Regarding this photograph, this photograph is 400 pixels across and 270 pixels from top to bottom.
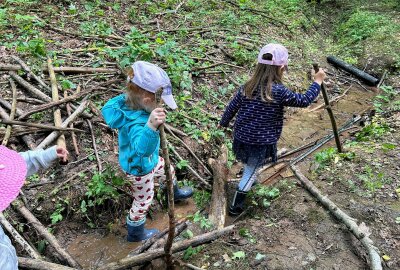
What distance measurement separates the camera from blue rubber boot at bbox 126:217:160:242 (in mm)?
4203

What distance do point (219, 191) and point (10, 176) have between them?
3.09 m

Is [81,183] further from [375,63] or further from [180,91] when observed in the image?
[375,63]

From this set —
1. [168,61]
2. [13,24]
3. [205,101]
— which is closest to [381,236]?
[205,101]

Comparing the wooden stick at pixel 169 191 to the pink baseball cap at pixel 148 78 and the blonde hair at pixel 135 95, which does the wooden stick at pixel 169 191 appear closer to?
the pink baseball cap at pixel 148 78

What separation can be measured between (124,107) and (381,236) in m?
2.84

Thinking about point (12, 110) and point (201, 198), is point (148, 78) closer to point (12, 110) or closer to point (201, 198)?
point (201, 198)

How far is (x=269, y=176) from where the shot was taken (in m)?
5.77

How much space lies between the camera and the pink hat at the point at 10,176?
222 centimetres

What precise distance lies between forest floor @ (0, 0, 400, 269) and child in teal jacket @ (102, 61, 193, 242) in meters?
0.52

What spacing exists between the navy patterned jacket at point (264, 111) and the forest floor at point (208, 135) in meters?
0.73

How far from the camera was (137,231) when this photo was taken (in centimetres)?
426

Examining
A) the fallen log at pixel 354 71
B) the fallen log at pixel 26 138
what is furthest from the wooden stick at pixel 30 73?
the fallen log at pixel 354 71

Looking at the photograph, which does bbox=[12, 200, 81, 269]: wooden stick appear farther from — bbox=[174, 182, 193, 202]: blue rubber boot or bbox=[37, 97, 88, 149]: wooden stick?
bbox=[174, 182, 193, 202]: blue rubber boot

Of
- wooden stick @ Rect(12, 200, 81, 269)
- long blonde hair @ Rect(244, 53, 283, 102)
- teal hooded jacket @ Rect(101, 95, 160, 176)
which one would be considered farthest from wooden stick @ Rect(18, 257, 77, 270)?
long blonde hair @ Rect(244, 53, 283, 102)
